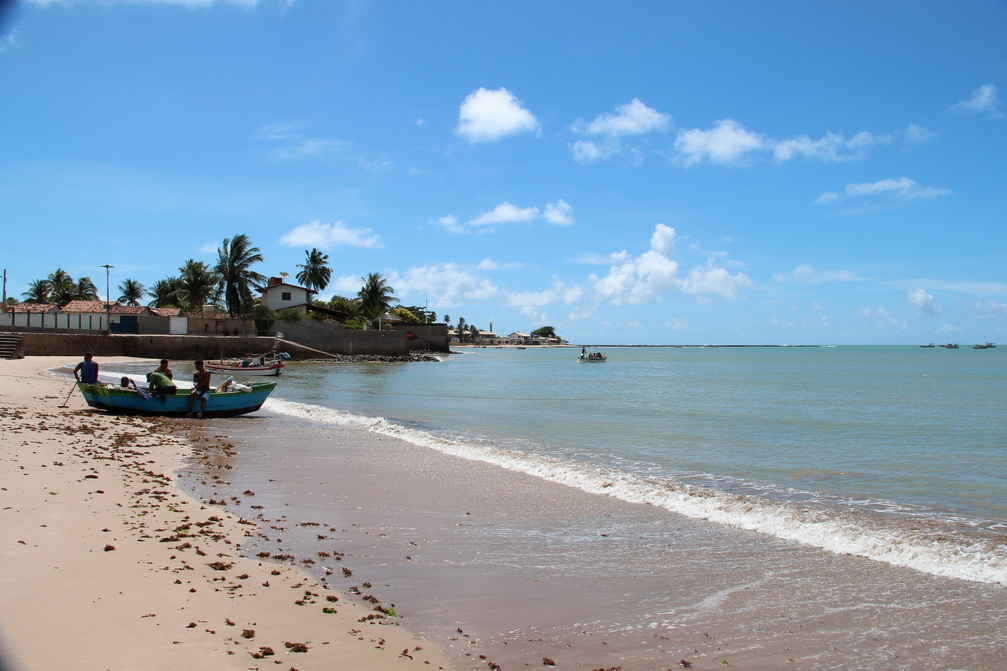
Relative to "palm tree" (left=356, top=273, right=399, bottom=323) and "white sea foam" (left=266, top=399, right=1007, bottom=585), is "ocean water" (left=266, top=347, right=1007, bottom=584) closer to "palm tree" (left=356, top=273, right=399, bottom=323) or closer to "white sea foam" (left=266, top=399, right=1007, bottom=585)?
"white sea foam" (left=266, top=399, right=1007, bottom=585)

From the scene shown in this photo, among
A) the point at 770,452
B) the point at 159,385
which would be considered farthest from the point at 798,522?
the point at 159,385

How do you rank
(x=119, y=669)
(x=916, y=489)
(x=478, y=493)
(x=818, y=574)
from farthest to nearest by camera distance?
(x=916, y=489)
(x=478, y=493)
(x=818, y=574)
(x=119, y=669)

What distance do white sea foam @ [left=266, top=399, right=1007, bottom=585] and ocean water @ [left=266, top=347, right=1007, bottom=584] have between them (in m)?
0.03

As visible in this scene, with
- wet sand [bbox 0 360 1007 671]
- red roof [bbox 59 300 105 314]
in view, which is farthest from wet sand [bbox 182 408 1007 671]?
red roof [bbox 59 300 105 314]

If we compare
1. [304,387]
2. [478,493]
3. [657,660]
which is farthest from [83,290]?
[657,660]

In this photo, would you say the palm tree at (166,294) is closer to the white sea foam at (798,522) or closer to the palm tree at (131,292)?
the palm tree at (131,292)

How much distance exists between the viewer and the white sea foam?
7227mm

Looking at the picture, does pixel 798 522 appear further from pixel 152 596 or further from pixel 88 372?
pixel 88 372

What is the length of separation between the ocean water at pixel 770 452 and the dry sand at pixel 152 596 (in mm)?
5629

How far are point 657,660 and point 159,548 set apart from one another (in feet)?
15.1

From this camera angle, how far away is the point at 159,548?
6.34 metres

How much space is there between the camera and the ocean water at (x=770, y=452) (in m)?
8.58

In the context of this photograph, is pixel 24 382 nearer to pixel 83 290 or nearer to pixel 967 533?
pixel 967 533

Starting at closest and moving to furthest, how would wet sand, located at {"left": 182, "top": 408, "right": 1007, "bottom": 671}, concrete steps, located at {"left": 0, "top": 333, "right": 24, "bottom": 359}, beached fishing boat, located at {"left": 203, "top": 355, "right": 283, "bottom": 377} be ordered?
wet sand, located at {"left": 182, "top": 408, "right": 1007, "bottom": 671} → concrete steps, located at {"left": 0, "top": 333, "right": 24, "bottom": 359} → beached fishing boat, located at {"left": 203, "top": 355, "right": 283, "bottom": 377}
